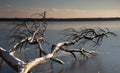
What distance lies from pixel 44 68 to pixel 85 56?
260cm

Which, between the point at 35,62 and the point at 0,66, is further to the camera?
the point at 0,66

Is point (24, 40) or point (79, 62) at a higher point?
point (24, 40)

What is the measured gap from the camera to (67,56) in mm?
12703

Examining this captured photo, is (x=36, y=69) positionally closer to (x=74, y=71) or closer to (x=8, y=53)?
(x=74, y=71)

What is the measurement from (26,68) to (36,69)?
3845 mm

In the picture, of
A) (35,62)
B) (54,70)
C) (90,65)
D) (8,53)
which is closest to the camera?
(35,62)

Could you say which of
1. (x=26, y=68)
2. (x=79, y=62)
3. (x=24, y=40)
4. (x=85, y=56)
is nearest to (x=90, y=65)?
(x=79, y=62)

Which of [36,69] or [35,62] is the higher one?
[35,62]

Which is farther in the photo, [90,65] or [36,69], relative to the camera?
[90,65]

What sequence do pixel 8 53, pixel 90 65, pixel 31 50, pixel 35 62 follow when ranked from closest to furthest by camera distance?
pixel 35 62 < pixel 8 53 < pixel 90 65 < pixel 31 50

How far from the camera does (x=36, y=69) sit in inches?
402

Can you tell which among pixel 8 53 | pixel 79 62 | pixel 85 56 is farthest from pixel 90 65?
pixel 8 53

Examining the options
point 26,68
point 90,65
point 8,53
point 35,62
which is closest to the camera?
point 26,68

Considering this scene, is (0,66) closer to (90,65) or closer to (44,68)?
(44,68)
